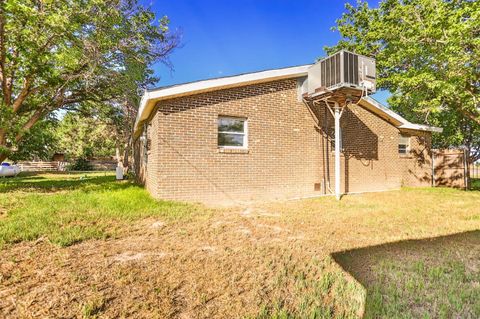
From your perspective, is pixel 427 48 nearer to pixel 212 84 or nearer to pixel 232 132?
pixel 232 132

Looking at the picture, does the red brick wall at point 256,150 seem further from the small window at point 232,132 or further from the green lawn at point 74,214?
the green lawn at point 74,214

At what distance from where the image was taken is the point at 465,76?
395 inches

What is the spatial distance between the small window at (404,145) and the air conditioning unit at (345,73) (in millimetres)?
5892

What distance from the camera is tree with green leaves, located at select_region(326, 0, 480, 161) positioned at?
984 centimetres

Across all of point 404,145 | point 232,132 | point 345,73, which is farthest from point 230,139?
point 404,145

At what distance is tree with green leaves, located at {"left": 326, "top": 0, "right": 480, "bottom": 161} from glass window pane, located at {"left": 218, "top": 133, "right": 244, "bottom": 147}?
25.2ft

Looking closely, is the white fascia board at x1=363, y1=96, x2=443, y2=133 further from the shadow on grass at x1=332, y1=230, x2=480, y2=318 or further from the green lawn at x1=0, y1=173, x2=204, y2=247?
the green lawn at x1=0, y1=173, x2=204, y2=247

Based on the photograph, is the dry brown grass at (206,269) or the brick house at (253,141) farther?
the brick house at (253,141)

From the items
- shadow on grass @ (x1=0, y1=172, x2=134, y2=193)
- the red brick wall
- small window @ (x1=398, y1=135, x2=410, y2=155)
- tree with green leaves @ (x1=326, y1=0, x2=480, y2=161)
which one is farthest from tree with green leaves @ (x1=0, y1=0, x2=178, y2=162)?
small window @ (x1=398, y1=135, x2=410, y2=155)

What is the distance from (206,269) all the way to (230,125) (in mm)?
5752

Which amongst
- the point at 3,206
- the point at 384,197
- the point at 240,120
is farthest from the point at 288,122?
the point at 3,206

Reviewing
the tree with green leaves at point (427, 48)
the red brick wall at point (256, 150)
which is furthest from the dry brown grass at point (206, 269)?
the tree with green leaves at point (427, 48)

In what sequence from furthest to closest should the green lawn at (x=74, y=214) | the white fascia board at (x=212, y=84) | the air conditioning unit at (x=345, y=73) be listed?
the air conditioning unit at (x=345, y=73) → the white fascia board at (x=212, y=84) → the green lawn at (x=74, y=214)

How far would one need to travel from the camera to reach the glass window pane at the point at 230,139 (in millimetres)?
8477
